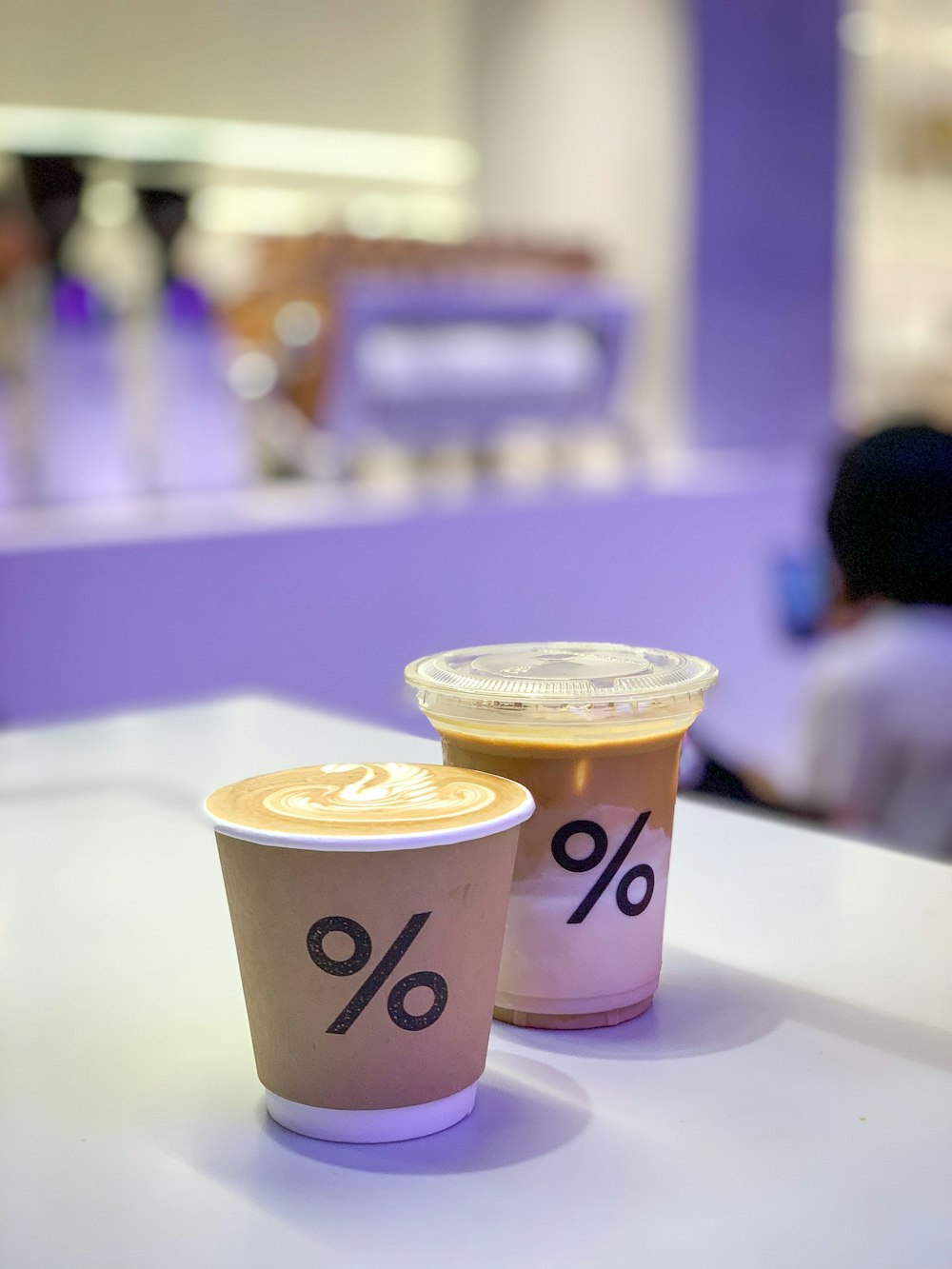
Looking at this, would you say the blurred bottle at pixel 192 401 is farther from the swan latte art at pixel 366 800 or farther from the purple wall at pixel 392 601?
the swan latte art at pixel 366 800

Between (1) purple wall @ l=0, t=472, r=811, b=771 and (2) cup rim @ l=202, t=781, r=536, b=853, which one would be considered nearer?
(2) cup rim @ l=202, t=781, r=536, b=853

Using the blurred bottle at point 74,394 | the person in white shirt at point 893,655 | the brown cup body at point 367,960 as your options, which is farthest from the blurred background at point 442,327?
the person in white shirt at point 893,655

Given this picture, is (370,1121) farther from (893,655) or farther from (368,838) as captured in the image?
(893,655)

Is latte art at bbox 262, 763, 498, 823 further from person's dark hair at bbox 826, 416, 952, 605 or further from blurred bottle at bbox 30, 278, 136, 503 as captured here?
blurred bottle at bbox 30, 278, 136, 503

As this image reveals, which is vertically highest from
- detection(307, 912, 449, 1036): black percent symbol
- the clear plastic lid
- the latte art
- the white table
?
the clear plastic lid

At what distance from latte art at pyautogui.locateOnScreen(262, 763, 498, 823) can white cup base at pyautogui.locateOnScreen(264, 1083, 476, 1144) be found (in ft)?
0.24

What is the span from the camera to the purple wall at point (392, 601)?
71.7 inches

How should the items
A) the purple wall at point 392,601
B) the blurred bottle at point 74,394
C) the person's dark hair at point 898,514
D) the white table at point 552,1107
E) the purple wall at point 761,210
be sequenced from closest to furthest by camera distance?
the white table at point 552,1107 → the person's dark hair at point 898,514 → the purple wall at point 392,601 → the blurred bottle at point 74,394 → the purple wall at point 761,210

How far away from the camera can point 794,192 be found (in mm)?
3770

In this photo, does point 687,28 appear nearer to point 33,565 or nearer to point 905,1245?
point 33,565

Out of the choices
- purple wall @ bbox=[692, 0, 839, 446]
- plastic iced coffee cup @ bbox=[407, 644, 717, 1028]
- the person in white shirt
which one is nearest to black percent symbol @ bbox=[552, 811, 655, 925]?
plastic iced coffee cup @ bbox=[407, 644, 717, 1028]

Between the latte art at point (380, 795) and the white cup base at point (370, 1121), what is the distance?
73 millimetres

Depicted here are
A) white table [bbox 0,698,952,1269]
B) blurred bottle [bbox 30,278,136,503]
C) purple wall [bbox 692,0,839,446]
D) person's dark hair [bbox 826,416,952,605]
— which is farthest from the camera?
purple wall [bbox 692,0,839,446]

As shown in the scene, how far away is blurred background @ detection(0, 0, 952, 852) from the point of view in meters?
1.96
